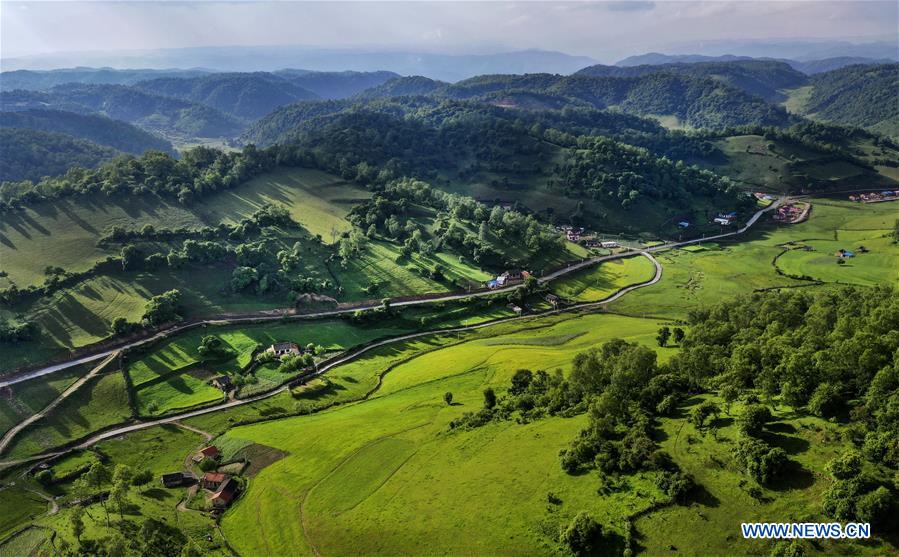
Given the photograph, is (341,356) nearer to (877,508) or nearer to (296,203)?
(877,508)

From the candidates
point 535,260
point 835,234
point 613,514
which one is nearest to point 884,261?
point 835,234

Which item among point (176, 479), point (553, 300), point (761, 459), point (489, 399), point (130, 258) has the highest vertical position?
point (761, 459)

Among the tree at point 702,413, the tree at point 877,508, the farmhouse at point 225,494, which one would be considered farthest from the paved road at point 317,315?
the tree at point 877,508

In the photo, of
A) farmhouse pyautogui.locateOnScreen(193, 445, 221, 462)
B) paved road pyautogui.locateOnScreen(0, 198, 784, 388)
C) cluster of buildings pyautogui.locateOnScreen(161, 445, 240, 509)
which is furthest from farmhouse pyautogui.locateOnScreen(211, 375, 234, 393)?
cluster of buildings pyautogui.locateOnScreen(161, 445, 240, 509)

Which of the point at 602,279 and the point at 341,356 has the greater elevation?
the point at 602,279

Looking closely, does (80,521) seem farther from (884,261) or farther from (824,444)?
(884,261)

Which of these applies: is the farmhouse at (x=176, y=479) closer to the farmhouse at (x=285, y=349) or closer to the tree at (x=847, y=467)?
the farmhouse at (x=285, y=349)

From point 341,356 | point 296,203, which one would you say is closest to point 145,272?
point 341,356
